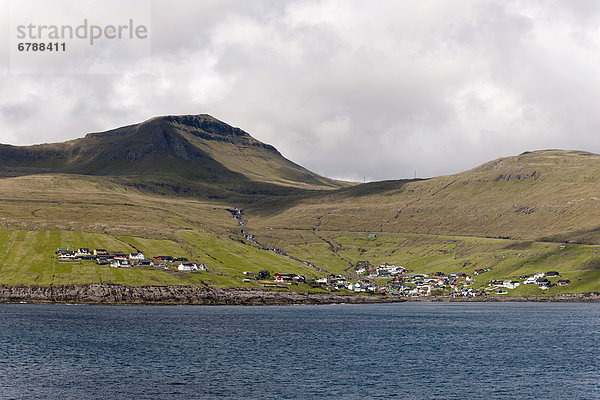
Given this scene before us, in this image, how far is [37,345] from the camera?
102 metres

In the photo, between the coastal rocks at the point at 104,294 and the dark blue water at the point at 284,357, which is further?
the coastal rocks at the point at 104,294

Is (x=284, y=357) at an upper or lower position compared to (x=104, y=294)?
lower

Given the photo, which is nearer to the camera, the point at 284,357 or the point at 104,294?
the point at 284,357

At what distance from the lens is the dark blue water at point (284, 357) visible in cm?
7188

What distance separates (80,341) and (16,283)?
87810 mm

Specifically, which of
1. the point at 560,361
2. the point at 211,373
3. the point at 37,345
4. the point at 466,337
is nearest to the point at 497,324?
the point at 466,337

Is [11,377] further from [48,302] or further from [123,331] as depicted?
[48,302]

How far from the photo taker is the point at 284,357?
318 feet

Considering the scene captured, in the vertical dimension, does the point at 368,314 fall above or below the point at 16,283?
below

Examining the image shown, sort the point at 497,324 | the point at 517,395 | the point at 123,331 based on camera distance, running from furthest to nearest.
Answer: the point at 497,324 < the point at 123,331 < the point at 517,395

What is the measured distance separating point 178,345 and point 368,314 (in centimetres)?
9302

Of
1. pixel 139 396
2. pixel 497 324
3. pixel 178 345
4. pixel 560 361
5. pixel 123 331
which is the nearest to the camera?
pixel 139 396

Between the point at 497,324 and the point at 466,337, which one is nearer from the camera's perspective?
the point at 466,337

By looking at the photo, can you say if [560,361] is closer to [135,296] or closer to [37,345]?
[37,345]
